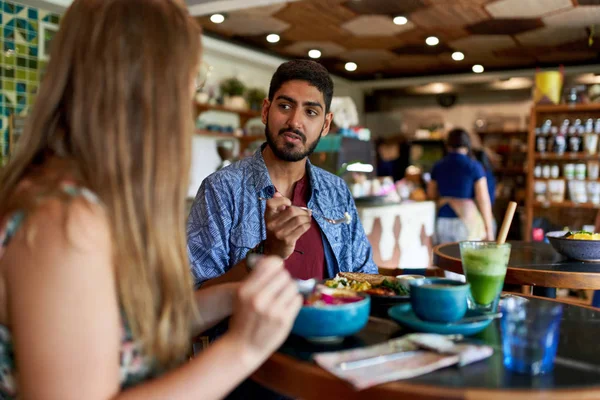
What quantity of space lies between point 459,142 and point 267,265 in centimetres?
457

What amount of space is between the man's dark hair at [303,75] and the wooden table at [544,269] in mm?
997

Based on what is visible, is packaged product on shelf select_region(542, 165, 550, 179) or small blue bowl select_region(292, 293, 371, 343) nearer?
small blue bowl select_region(292, 293, 371, 343)

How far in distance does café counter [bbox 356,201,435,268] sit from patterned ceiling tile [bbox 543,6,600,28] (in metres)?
2.46

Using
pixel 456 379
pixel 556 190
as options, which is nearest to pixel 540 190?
pixel 556 190

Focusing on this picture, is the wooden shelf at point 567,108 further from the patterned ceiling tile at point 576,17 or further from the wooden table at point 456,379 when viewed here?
the wooden table at point 456,379

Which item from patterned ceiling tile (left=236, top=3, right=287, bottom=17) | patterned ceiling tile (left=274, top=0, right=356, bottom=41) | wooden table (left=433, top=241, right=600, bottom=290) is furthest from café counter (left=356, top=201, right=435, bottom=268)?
patterned ceiling tile (left=236, top=3, right=287, bottom=17)

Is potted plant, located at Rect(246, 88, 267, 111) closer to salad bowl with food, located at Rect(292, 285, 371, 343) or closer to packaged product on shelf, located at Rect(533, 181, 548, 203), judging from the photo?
packaged product on shelf, located at Rect(533, 181, 548, 203)

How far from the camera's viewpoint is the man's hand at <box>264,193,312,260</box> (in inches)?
55.8

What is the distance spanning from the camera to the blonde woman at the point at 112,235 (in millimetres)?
748

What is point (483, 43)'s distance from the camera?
23.5 ft

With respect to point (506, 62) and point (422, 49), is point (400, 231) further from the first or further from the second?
point (506, 62)

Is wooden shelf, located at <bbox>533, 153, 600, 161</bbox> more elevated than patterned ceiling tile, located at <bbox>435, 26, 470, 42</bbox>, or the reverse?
patterned ceiling tile, located at <bbox>435, 26, 470, 42</bbox>

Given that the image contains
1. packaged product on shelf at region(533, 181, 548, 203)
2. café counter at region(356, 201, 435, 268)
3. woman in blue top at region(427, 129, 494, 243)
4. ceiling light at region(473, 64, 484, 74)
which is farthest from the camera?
ceiling light at region(473, 64, 484, 74)

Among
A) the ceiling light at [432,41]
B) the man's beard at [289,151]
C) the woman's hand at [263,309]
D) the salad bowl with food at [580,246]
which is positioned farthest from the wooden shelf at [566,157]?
the woman's hand at [263,309]
